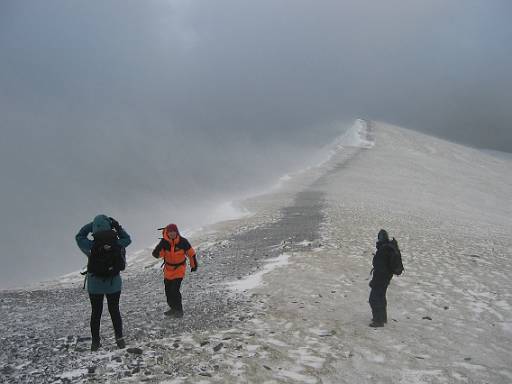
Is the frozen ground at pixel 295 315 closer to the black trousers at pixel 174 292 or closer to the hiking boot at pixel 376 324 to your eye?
the hiking boot at pixel 376 324

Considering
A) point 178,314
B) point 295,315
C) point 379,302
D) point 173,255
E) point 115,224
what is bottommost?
point 295,315

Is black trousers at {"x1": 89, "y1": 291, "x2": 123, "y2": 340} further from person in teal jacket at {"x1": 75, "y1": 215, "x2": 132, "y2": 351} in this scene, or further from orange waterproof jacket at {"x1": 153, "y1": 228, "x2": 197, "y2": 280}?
orange waterproof jacket at {"x1": 153, "y1": 228, "x2": 197, "y2": 280}

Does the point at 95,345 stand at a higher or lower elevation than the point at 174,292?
lower

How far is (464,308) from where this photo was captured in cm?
1202

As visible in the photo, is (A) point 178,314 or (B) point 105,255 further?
(A) point 178,314

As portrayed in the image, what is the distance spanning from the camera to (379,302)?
10125 millimetres

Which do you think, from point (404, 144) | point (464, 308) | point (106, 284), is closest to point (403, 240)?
point (464, 308)

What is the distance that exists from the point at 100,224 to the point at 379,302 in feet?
20.3

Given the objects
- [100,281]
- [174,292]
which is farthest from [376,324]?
[100,281]

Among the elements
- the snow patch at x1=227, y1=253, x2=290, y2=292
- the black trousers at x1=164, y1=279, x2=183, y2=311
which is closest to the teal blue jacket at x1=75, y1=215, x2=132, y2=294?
the black trousers at x1=164, y1=279, x2=183, y2=311

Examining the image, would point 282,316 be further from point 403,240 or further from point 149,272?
point 403,240

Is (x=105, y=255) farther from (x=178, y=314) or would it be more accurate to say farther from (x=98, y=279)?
(x=178, y=314)

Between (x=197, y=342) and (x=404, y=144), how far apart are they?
91.1 metres

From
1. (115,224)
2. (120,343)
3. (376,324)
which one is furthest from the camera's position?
(376,324)
